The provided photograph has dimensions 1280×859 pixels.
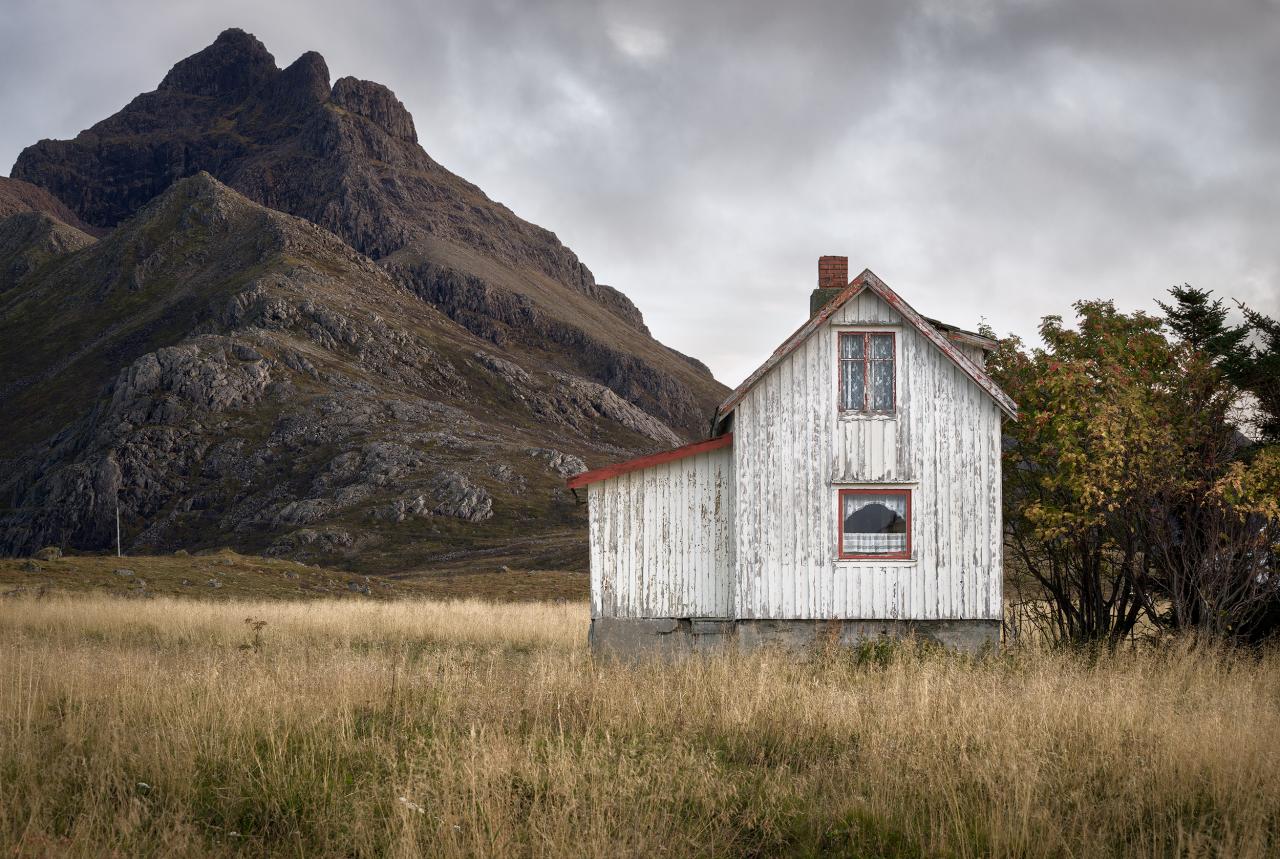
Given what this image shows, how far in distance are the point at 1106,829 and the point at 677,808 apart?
322cm

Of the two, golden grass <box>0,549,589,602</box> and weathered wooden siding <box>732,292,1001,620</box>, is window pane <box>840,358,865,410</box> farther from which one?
golden grass <box>0,549,589,602</box>

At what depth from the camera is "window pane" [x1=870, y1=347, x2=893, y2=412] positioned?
19.0 meters

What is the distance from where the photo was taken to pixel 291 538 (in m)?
85.8

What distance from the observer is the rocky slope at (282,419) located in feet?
305

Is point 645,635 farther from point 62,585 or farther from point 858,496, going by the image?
point 62,585

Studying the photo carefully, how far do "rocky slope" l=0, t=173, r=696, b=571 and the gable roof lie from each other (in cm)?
5078

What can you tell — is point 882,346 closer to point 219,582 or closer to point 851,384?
point 851,384

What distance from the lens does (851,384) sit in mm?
19141

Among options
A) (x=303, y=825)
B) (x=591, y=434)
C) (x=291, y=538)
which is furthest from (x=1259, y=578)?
(x=591, y=434)

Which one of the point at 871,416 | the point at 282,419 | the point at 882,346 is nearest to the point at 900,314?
the point at 882,346

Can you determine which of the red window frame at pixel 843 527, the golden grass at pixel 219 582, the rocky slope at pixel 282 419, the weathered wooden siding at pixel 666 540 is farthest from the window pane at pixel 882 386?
the rocky slope at pixel 282 419

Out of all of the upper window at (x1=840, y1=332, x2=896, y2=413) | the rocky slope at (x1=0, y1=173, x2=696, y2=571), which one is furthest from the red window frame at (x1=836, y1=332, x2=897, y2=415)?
the rocky slope at (x1=0, y1=173, x2=696, y2=571)

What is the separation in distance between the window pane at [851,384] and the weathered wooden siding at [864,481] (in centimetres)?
21

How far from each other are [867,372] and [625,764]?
12.3m
